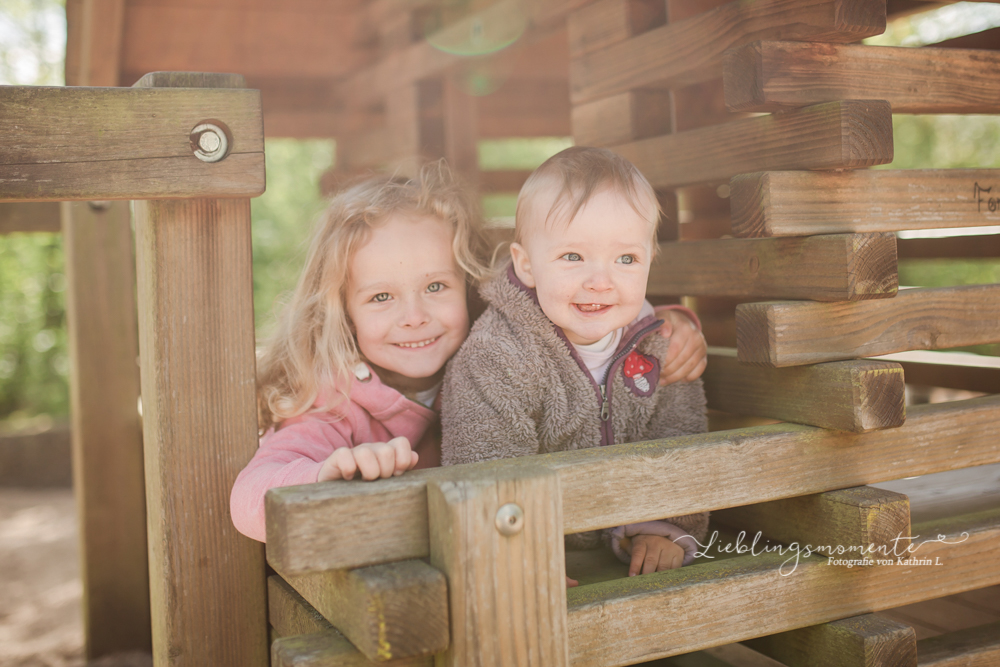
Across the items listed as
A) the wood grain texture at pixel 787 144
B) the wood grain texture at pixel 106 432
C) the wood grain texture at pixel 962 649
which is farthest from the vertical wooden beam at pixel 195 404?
the wood grain texture at pixel 106 432

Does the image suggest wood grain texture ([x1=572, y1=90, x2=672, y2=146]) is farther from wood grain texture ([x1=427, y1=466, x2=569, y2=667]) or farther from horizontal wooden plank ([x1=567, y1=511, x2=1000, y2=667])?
wood grain texture ([x1=427, y1=466, x2=569, y2=667])

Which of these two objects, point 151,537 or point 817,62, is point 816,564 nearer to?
point 817,62

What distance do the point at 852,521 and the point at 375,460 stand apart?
41.5 inches

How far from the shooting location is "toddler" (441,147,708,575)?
2004mm

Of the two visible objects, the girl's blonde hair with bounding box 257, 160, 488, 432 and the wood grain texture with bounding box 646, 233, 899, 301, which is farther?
the girl's blonde hair with bounding box 257, 160, 488, 432

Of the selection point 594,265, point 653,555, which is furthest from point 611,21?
point 653,555

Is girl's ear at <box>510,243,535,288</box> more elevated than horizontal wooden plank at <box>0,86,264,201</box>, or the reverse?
horizontal wooden plank at <box>0,86,264,201</box>

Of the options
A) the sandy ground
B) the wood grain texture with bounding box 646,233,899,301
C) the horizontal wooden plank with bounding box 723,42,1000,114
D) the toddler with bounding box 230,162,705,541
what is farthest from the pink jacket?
the sandy ground


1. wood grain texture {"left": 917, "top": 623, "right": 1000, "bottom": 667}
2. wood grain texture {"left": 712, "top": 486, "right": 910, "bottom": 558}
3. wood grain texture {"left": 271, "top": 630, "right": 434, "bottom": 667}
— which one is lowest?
wood grain texture {"left": 917, "top": 623, "right": 1000, "bottom": 667}

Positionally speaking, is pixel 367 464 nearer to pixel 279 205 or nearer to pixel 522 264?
pixel 522 264

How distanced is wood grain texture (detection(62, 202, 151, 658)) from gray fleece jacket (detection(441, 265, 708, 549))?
1.97 meters

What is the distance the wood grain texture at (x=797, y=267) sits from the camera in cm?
180

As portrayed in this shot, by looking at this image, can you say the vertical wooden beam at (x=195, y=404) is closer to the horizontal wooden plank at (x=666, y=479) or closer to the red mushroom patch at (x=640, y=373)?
the horizontal wooden plank at (x=666, y=479)

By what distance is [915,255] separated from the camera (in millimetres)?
4020
